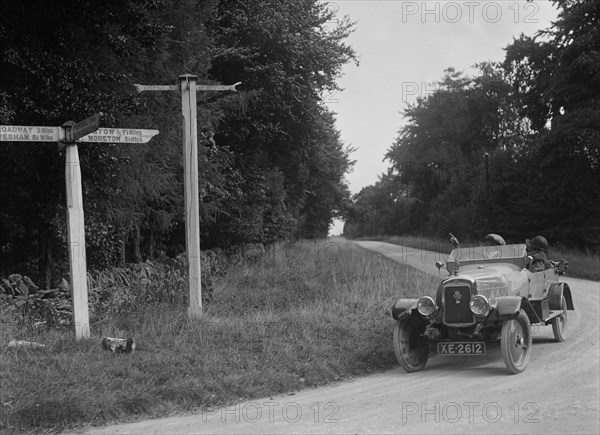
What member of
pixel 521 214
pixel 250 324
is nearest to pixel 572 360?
pixel 250 324

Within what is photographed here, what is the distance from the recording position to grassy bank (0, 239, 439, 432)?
21.0 ft

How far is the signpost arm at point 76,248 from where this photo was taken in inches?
328

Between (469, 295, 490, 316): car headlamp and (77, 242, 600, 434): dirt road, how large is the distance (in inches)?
33.4

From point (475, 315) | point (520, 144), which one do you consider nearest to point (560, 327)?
point (475, 315)

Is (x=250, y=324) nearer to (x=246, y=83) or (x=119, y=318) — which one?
(x=119, y=318)

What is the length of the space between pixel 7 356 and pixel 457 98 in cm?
5655

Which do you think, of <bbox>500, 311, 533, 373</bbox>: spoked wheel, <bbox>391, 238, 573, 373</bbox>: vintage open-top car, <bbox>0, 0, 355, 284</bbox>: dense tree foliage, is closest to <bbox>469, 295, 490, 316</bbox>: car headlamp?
<bbox>391, 238, 573, 373</bbox>: vintage open-top car

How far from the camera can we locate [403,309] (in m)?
9.19

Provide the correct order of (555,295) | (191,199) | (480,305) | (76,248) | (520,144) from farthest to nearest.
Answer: (520,144) → (555,295) → (191,199) → (480,305) → (76,248)

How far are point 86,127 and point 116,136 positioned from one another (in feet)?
2.17

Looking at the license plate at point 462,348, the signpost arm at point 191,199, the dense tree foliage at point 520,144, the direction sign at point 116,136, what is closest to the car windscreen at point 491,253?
the license plate at point 462,348

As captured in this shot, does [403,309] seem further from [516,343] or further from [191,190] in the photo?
[191,190]

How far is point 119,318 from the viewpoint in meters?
9.70

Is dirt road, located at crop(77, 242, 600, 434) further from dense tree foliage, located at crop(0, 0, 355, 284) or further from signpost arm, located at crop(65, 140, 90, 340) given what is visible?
dense tree foliage, located at crop(0, 0, 355, 284)
